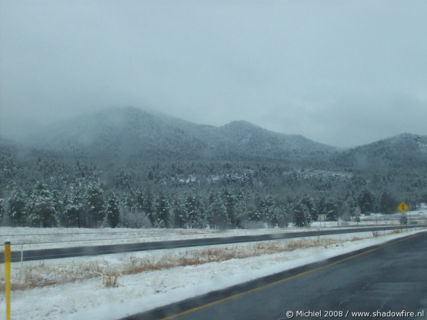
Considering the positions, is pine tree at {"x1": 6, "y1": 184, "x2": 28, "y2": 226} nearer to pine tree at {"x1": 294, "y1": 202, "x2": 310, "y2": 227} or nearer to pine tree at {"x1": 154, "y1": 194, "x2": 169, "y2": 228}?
pine tree at {"x1": 154, "y1": 194, "x2": 169, "y2": 228}

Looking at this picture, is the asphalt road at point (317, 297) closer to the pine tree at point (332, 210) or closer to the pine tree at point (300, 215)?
the pine tree at point (300, 215)

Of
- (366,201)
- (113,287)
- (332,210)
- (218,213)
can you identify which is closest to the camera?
(113,287)

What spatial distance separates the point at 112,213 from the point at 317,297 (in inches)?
2592

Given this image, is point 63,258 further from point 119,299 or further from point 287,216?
point 287,216

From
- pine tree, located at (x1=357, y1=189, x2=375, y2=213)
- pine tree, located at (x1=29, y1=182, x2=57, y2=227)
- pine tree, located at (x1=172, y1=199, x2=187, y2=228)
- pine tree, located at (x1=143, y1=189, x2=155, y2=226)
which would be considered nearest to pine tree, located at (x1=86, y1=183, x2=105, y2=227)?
pine tree, located at (x1=29, y1=182, x2=57, y2=227)

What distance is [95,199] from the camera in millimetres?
73000

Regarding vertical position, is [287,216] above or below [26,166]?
below

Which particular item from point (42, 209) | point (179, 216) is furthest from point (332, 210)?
point (42, 209)

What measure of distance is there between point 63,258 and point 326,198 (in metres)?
109

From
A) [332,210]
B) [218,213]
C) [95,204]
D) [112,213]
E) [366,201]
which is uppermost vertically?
[95,204]

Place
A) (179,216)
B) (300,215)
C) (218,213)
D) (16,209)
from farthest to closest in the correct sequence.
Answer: (300,215), (179,216), (218,213), (16,209)

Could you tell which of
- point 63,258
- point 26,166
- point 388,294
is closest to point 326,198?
point 26,166

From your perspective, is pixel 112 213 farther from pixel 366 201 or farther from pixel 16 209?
pixel 366 201

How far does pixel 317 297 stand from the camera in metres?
9.87
